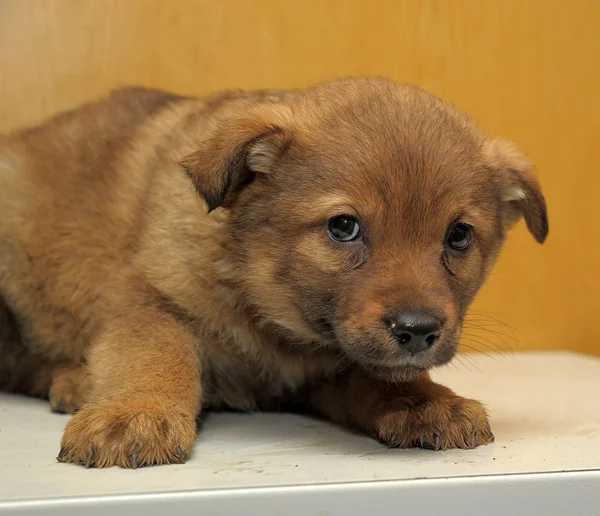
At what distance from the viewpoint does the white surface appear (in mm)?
2068

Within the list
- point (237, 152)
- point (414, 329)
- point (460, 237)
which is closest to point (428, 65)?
point (460, 237)

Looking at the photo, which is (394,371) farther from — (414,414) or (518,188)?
(518,188)

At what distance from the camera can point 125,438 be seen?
2.38 meters

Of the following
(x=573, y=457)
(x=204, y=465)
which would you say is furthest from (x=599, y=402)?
(x=204, y=465)

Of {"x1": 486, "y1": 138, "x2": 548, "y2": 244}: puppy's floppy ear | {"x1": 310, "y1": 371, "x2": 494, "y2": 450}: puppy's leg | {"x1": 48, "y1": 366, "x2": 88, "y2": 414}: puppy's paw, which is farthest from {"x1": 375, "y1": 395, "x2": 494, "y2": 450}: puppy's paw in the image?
{"x1": 48, "y1": 366, "x2": 88, "y2": 414}: puppy's paw

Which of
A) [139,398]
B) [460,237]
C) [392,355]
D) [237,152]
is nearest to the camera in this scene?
[392,355]

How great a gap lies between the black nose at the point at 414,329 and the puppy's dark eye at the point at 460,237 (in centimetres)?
41

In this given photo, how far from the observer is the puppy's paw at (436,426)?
2670 mm

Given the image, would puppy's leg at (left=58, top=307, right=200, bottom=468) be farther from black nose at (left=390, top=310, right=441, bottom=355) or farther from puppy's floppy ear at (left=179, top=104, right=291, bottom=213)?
black nose at (left=390, top=310, right=441, bottom=355)

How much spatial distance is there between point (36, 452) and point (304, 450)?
79 cm

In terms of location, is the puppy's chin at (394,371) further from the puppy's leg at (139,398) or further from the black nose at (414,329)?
the puppy's leg at (139,398)

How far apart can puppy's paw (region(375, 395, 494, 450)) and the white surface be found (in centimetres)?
6

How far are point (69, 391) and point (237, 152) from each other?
46.6 inches

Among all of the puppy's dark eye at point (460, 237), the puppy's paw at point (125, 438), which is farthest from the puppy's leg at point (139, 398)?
the puppy's dark eye at point (460, 237)
